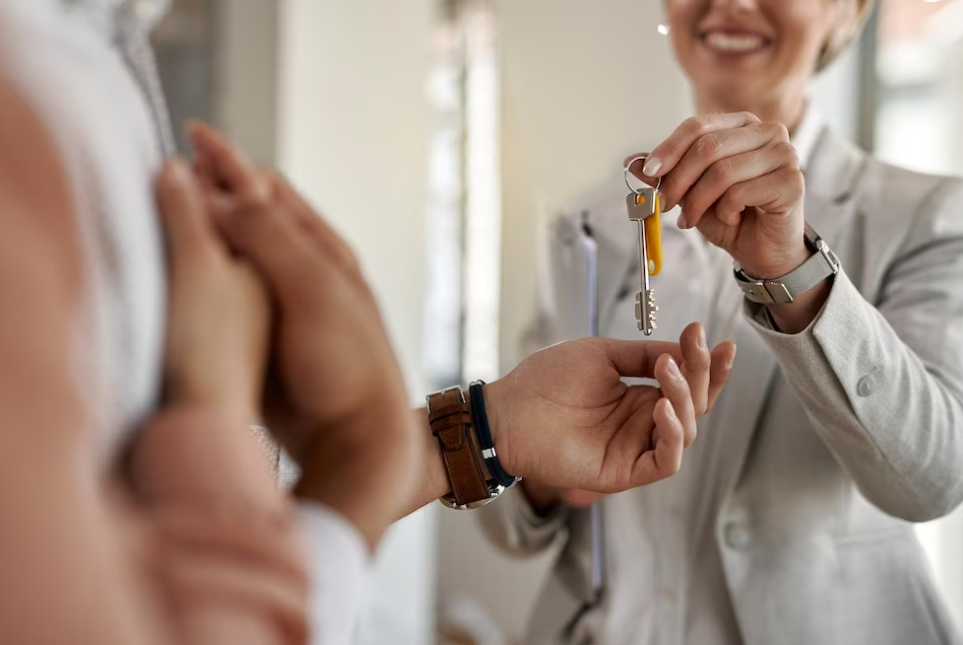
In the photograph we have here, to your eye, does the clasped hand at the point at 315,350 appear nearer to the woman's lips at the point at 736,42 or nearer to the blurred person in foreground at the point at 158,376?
the blurred person in foreground at the point at 158,376

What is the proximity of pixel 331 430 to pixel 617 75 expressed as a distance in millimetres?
683

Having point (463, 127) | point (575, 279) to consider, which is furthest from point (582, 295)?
point (463, 127)

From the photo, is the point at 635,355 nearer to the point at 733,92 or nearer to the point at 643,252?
the point at 643,252

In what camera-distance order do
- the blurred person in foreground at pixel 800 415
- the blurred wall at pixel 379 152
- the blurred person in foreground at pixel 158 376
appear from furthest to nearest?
the blurred wall at pixel 379 152
the blurred person in foreground at pixel 800 415
the blurred person in foreground at pixel 158 376

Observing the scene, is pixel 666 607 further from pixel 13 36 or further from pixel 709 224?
pixel 13 36

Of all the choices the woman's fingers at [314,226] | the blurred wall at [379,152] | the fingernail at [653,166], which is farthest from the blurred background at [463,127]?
the woman's fingers at [314,226]

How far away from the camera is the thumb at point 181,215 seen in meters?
0.27

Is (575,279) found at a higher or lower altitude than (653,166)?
lower

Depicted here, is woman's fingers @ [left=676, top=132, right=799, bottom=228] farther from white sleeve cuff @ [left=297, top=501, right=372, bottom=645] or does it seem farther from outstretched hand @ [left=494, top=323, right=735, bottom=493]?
white sleeve cuff @ [left=297, top=501, right=372, bottom=645]

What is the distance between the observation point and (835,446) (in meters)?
0.62

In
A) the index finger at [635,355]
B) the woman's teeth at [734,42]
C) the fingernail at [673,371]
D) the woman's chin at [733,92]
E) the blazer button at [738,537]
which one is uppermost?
the woman's teeth at [734,42]

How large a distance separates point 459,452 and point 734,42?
34 cm

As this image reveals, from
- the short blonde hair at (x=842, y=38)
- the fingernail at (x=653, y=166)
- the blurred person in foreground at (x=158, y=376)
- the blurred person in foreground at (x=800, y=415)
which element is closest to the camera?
the blurred person in foreground at (x=158, y=376)

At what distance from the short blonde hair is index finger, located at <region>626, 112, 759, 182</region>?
0.27 meters
